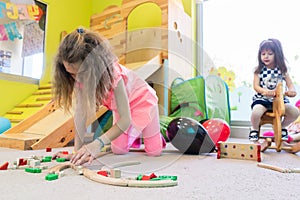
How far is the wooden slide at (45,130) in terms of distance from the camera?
1.20 metres

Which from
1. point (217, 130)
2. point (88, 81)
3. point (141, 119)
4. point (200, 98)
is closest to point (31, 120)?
point (141, 119)

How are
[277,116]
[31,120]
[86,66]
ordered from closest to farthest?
[86,66] < [277,116] < [31,120]

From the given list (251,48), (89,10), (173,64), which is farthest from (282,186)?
(89,10)

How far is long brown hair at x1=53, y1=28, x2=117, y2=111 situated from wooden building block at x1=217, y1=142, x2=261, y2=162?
0.53 m

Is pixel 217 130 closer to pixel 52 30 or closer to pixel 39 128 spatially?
pixel 39 128

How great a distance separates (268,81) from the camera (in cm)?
139

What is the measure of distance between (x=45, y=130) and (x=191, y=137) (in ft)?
2.68

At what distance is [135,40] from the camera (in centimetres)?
219

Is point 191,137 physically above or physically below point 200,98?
below

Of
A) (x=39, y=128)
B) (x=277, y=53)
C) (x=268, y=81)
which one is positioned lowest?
(x=39, y=128)

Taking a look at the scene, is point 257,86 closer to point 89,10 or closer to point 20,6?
point 20,6

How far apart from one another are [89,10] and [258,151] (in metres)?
2.44

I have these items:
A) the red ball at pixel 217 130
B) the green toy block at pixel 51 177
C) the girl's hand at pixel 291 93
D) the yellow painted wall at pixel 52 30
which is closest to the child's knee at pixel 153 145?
the red ball at pixel 217 130

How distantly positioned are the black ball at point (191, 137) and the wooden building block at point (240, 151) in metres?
0.07
